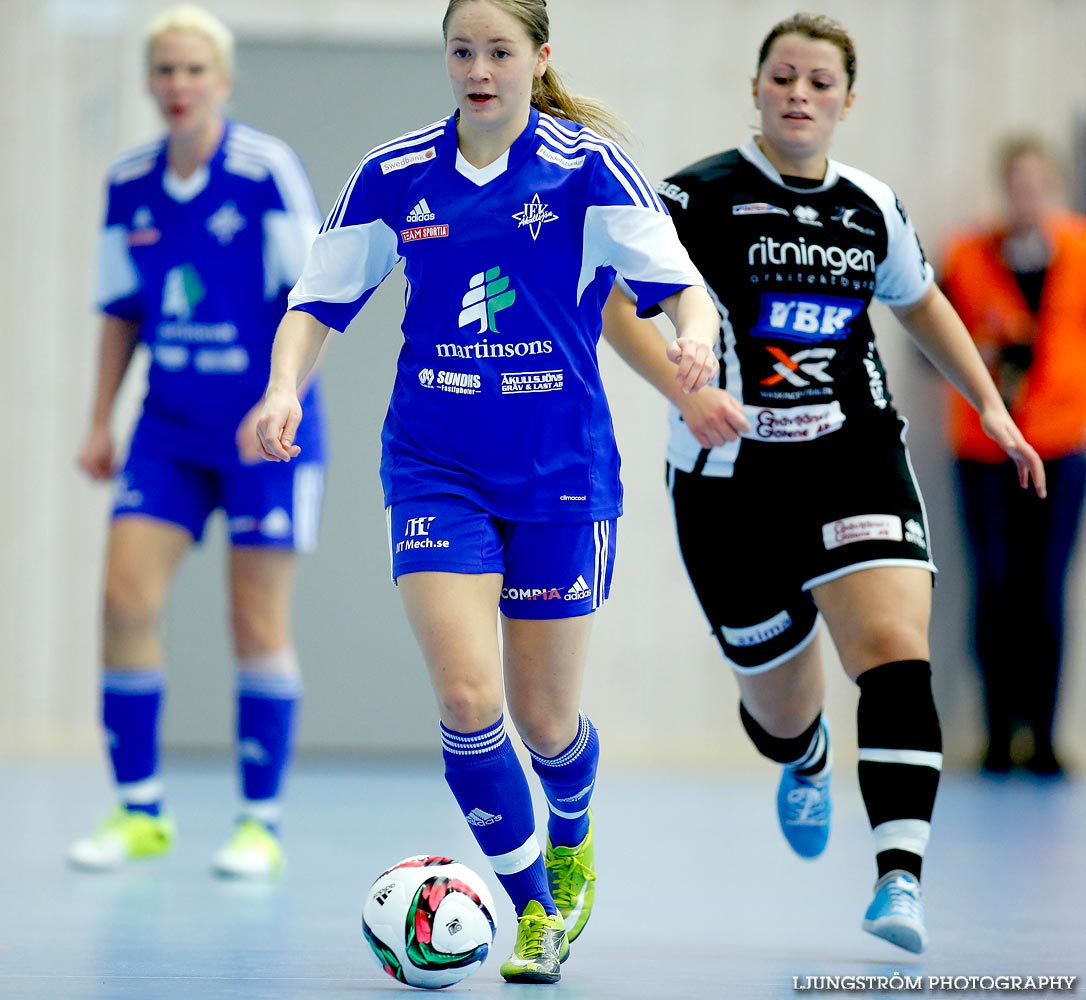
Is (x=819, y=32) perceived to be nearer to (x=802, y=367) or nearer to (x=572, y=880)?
(x=802, y=367)

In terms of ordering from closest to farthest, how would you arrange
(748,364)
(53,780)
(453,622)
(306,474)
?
(453,622)
(748,364)
(306,474)
(53,780)

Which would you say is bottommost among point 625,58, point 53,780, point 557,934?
point 53,780

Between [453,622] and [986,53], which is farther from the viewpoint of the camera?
[986,53]

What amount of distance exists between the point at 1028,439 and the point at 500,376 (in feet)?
15.4

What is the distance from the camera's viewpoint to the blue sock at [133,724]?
184 inches

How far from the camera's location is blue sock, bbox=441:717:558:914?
307 cm

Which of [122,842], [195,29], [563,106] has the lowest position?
[122,842]

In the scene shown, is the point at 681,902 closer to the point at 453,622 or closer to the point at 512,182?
the point at 453,622

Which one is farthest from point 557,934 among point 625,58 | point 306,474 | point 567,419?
point 625,58

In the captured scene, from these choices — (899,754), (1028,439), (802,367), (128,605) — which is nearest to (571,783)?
(899,754)

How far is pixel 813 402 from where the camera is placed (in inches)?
143

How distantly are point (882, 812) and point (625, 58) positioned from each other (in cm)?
519

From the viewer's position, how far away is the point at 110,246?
16.1 ft

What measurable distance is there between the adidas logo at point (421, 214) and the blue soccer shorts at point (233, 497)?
160 cm
